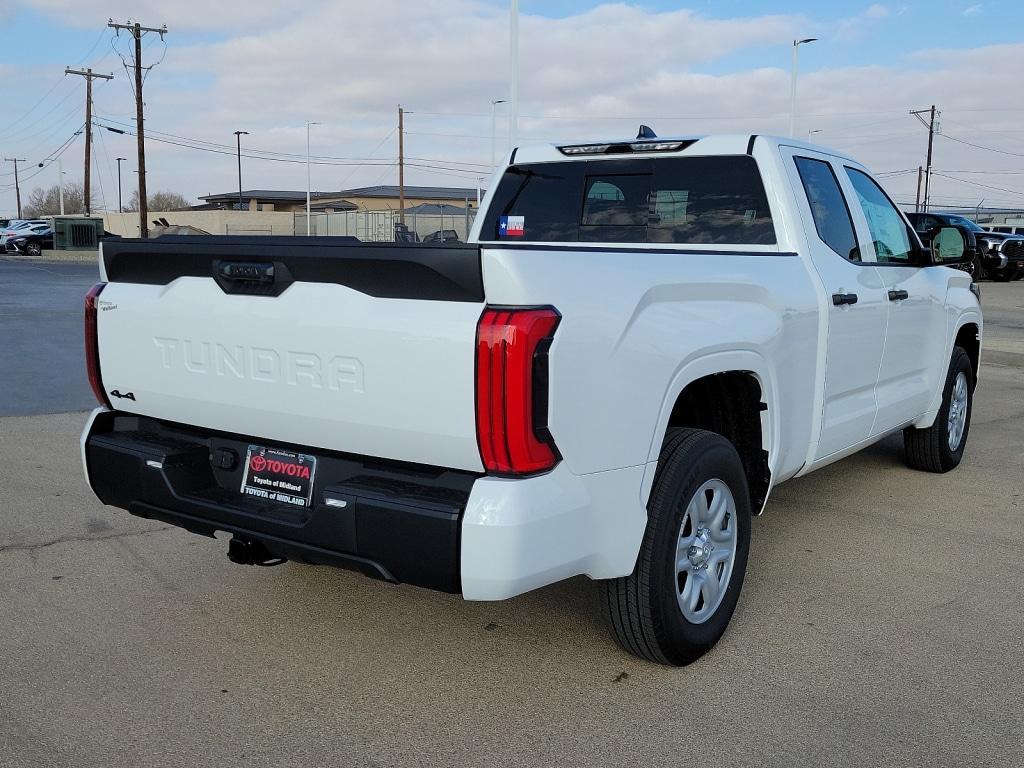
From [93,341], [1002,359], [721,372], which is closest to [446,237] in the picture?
[93,341]

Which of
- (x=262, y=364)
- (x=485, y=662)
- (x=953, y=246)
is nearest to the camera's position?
(x=262, y=364)

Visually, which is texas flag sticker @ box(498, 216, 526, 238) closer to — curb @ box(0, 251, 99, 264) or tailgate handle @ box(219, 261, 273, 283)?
tailgate handle @ box(219, 261, 273, 283)

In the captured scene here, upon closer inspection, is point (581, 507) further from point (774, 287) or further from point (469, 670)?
point (774, 287)

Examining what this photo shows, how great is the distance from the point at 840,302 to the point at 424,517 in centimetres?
247

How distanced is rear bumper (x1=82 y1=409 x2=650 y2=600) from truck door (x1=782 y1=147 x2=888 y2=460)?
176 cm

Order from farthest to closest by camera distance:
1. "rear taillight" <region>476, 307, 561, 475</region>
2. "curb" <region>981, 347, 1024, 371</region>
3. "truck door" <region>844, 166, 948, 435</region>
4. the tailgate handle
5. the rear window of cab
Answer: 1. "curb" <region>981, 347, 1024, 371</region>
2. "truck door" <region>844, 166, 948, 435</region>
3. the rear window of cab
4. the tailgate handle
5. "rear taillight" <region>476, 307, 561, 475</region>

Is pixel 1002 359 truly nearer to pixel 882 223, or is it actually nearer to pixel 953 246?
pixel 953 246

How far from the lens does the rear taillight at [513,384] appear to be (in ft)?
8.71

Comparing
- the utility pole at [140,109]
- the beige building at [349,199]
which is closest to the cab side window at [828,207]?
the utility pole at [140,109]

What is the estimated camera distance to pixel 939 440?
6.25 meters

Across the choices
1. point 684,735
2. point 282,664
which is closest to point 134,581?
point 282,664

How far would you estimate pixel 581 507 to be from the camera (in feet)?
9.46

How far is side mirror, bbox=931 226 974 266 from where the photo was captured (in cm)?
571

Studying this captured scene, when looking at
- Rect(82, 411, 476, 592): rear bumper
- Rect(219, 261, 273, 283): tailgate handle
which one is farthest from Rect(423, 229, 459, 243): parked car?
Rect(82, 411, 476, 592): rear bumper
